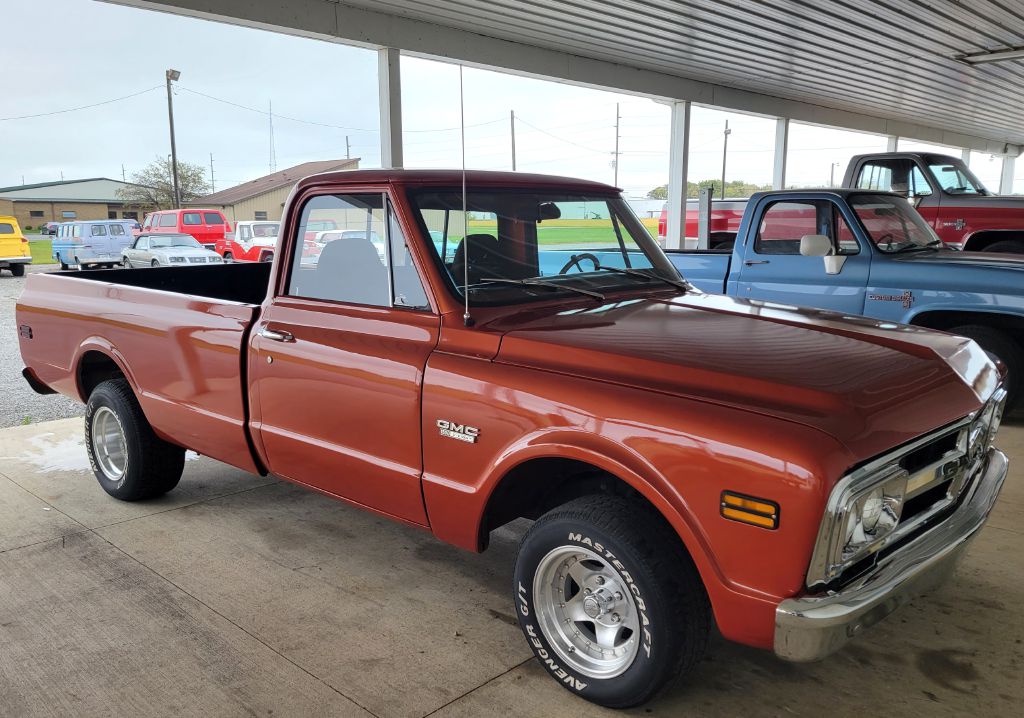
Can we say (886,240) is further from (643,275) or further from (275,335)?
(275,335)

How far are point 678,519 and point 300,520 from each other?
110 inches

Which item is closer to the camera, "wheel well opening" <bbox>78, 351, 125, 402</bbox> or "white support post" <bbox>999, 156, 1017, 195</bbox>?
"wheel well opening" <bbox>78, 351, 125, 402</bbox>

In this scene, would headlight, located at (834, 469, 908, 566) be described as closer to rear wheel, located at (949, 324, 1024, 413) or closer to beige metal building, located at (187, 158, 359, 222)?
rear wheel, located at (949, 324, 1024, 413)

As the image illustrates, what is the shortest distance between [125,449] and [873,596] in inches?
162

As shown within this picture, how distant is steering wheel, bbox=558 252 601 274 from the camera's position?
3.52 metres

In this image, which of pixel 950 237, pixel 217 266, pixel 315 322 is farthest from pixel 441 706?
pixel 950 237

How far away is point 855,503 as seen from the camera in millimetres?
2135

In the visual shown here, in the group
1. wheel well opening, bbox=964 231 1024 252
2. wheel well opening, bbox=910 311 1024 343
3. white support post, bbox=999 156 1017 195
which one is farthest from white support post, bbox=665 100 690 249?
white support post, bbox=999 156 1017 195

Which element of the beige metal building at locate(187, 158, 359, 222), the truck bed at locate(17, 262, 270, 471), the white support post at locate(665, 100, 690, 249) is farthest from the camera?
the beige metal building at locate(187, 158, 359, 222)

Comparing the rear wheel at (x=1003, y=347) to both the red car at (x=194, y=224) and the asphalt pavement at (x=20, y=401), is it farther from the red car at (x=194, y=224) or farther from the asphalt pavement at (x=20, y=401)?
the red car at (x=194, y=224)

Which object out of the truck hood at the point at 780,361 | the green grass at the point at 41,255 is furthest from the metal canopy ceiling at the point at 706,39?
the green grass at the point at 41,255

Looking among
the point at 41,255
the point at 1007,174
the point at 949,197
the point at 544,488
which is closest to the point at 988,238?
the point at 949,197

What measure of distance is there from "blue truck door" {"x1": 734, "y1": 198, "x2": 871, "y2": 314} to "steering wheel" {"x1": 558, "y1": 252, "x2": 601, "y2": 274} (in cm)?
346

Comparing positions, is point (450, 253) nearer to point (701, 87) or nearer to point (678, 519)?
point (678, 519)
